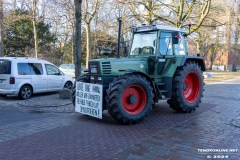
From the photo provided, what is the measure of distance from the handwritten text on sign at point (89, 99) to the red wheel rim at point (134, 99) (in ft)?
2.17

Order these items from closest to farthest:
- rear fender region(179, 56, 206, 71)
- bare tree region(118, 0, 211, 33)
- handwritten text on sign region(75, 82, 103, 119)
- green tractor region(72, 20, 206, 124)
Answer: green tractor region(72, 20, 206, 124), handwritten text on sign region(75, 82, 103, 119), rear fender region(179, 56, 206, 71), bare tree region(118, 0, 211, 33)

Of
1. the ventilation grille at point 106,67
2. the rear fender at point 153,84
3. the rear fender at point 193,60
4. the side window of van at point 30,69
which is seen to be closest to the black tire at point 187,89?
the rear fender at point 193,60

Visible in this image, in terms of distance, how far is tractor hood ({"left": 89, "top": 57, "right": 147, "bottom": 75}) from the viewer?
6.72 metres

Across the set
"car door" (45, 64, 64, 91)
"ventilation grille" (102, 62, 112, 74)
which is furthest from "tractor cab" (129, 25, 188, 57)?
"car door" (45, 64, 64, 91)

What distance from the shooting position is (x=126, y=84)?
20.6 ft

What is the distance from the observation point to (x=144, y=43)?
8016 mm

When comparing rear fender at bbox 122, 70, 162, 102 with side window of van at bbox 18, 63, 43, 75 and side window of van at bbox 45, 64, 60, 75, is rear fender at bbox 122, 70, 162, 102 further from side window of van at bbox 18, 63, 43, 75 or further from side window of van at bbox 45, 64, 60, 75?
side window of van at bbox 45, 64, 60, 75

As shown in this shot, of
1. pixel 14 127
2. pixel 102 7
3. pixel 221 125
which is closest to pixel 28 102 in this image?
pixel 14 127

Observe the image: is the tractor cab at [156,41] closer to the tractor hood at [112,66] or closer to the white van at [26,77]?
the tractor hood at [112,66]

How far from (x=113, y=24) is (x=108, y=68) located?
1721 cm

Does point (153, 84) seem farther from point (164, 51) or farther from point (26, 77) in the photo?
point (26, 77)

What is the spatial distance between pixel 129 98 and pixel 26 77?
608 centimetres

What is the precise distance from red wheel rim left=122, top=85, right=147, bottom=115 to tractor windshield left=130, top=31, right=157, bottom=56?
151 centimetres

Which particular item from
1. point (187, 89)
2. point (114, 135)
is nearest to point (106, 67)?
point (114, 135)
